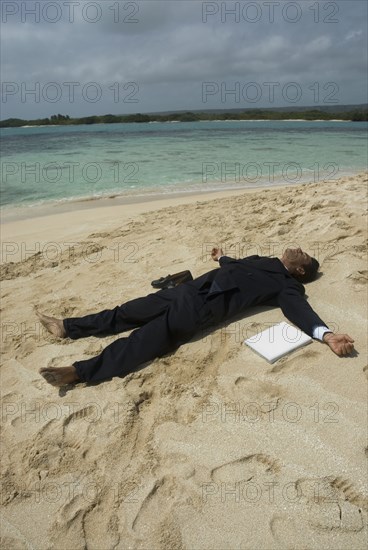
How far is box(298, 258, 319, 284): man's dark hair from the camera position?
13.2ft

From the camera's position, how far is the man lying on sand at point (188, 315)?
306 centimetres

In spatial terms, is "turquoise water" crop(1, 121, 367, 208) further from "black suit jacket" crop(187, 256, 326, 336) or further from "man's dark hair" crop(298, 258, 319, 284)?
"black suit jacket" crop(187, 256, 326, 336)

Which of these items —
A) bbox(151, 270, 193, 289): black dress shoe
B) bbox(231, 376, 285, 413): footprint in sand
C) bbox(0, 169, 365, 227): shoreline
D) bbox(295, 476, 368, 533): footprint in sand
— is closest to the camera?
bbox(295, 476, 368, 533): footprint in sand

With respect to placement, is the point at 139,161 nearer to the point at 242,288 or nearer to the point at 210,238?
the point at 210,238

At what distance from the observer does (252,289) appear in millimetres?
3629

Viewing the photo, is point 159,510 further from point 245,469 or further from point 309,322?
point 309,322

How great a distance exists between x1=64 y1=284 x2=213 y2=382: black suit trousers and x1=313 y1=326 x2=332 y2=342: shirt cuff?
2.82ft

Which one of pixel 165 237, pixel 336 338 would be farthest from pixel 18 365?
pixel 165 237

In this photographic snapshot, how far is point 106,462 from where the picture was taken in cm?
243

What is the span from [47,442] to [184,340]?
1.31 meters

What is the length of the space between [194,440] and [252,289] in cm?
156

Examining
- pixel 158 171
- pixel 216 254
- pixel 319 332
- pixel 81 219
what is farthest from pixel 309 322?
pixel 158 171

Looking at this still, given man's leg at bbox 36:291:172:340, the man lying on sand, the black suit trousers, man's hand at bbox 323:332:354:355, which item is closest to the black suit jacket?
the man lying on sand

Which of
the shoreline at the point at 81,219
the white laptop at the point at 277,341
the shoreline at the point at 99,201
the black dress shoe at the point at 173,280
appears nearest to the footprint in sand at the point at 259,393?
the white laptop at the point at 277,341
